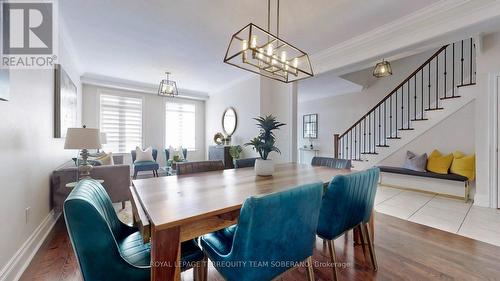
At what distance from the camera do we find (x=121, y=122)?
545 cm

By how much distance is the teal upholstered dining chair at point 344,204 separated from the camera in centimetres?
139

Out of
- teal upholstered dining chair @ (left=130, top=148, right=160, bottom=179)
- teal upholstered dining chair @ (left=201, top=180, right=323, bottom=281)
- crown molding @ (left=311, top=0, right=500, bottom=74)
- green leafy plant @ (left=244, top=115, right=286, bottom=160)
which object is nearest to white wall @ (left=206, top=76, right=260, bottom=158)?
crown molding @ (left=311, top=0, right=500, bottom=74)

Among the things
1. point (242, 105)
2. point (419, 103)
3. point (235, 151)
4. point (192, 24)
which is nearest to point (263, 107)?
point (242, 105)

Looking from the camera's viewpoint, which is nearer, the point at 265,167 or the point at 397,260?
the point at 397,260

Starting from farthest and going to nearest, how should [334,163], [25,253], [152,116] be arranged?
[152,116], [334,163], [25,253]

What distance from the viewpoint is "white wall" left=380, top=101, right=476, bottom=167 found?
11.8 feet

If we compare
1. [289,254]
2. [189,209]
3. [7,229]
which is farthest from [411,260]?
[7,229]

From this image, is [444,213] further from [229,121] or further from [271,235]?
[229,121]

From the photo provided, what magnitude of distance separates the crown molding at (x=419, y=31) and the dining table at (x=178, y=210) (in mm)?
2446

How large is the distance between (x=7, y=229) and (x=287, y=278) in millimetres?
2114

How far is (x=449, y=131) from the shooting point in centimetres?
386

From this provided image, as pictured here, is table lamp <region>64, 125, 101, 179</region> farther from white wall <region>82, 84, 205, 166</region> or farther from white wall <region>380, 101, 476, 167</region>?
white wall <region>380, 101, 476, 167</region>

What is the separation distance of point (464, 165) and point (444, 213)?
118cm

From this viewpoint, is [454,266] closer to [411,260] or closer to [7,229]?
[411,260]
